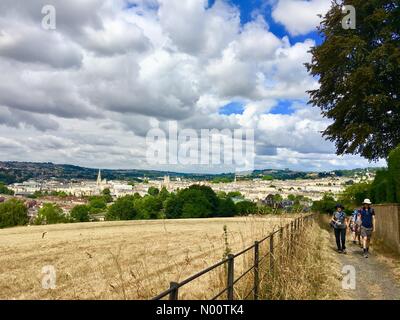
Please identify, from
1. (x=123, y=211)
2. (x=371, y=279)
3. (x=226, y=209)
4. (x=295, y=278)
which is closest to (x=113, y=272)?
(x=371, y=279)

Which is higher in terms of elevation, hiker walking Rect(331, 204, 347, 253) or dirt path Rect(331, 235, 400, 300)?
hiker walking Rect(331, 204, 347, 253)

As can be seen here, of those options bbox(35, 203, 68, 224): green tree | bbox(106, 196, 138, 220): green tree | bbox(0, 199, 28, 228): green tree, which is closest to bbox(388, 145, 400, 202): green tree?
bbox(0, 199, 28, 228): green tree

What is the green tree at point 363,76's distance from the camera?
21.5m

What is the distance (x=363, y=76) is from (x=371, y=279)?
1253 cm

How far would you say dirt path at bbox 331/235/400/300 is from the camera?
9516mm

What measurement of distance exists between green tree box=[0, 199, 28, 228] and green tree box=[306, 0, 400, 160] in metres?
80.7

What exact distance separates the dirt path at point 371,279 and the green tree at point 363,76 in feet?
28.5

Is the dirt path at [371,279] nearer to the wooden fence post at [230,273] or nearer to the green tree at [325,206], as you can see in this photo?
the wooden fence post at [230,273]

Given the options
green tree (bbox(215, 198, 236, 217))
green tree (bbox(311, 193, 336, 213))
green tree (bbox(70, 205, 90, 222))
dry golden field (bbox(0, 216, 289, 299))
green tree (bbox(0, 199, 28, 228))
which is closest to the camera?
dry golden field (bbox(0, 216, 289, 299))

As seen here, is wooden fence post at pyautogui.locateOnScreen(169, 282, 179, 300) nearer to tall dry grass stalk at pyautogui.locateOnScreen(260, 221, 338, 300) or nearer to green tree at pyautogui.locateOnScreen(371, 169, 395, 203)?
tall dry grass stalk at pyautogui.locateOnScreen(260, 221, 338, 300)

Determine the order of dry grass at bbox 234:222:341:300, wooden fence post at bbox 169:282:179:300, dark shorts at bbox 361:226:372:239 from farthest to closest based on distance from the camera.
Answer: dark shorts at bbox 361:226:372:239 → dry grass at bbox 234:222:341:300 → wooden fence post at bbox 169:282:179:300
